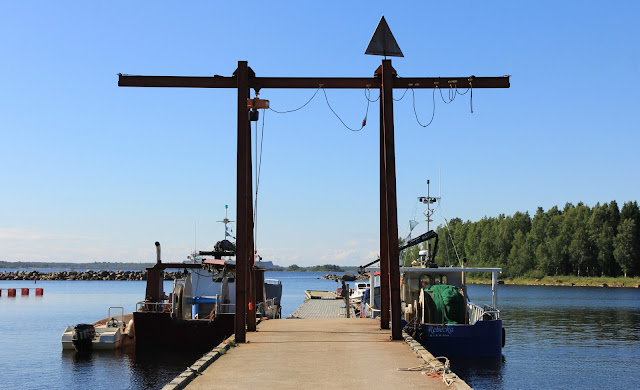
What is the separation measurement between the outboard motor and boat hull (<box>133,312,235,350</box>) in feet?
11.6

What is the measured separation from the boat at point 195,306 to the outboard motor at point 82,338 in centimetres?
277

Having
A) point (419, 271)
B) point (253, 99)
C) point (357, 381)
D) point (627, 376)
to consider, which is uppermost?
point (253, 99)

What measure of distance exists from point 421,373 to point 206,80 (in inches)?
471

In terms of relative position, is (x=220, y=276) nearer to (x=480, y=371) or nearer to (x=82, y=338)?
(x=82, y=338)

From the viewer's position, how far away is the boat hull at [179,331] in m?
30.2

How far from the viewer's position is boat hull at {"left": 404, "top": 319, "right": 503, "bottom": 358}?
2597 cm

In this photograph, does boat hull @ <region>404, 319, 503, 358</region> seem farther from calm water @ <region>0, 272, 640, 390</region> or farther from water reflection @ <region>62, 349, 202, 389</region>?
water reflection @ <region>62, 349, 202, 389</region>

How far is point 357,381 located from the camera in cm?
1305

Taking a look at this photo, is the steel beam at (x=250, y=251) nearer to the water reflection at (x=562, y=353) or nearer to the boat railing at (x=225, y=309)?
the boat railing at (x=225, y=309)

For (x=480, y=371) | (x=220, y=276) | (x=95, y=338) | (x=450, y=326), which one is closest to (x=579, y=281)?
(x=480, y=371)

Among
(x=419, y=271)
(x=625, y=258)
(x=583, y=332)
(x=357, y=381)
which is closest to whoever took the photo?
(x=357, y=381)

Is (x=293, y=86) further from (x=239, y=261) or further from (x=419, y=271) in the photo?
(x=419, y=271)

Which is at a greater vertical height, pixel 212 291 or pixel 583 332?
pixel 212 291

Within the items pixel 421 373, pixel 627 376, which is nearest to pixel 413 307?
pixel 627 376
